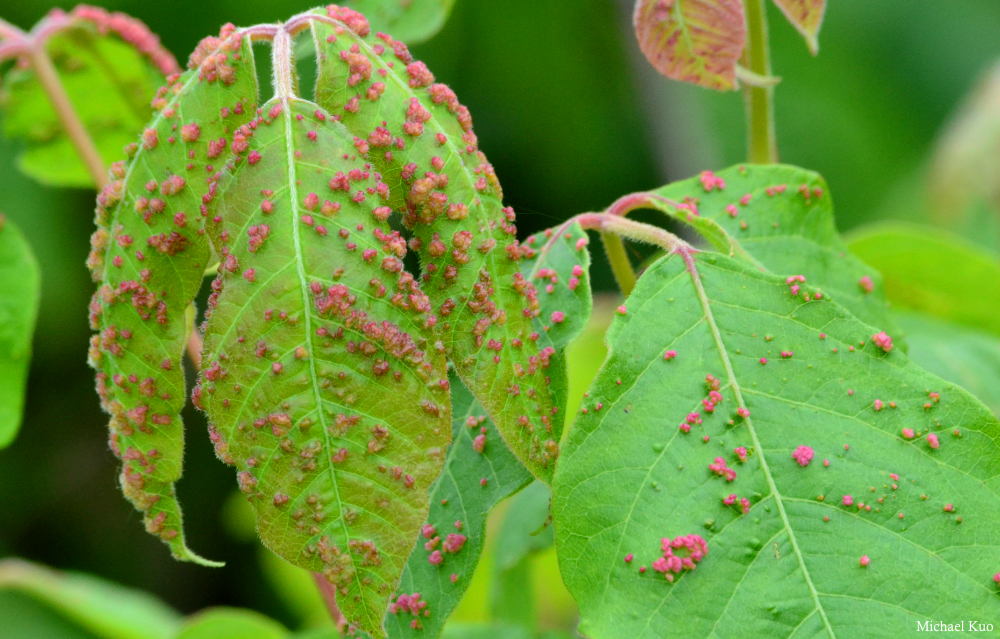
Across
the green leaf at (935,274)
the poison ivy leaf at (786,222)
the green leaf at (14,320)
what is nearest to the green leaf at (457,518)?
the poison ivy leaf at (786,222)

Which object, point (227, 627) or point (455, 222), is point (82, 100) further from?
point (455, 222)

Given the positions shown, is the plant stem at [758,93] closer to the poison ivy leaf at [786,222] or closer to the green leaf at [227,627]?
the poison ivy leaf at [786,222]

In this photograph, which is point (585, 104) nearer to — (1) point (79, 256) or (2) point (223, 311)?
(1) point (79, 256)

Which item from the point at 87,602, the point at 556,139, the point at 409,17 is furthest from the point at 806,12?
the point at 556,139

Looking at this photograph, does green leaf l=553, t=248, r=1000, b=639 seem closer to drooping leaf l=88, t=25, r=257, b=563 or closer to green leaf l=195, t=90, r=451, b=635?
green leaf l=195, t=90, r=451, b=635

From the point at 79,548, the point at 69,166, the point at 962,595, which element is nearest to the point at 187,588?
the point at 79,548

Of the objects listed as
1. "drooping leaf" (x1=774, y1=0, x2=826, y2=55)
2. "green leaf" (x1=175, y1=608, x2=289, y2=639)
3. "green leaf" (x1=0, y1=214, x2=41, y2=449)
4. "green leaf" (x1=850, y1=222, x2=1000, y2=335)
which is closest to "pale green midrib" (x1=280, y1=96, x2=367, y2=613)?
"drooping leaf" (x1=774, y1=0, x2=826, y2=55)
